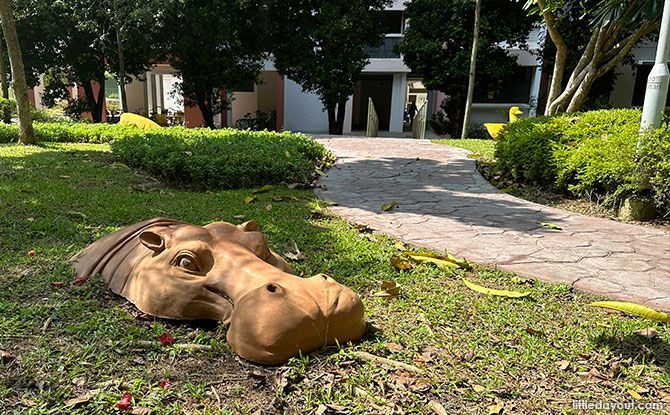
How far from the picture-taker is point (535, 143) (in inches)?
279

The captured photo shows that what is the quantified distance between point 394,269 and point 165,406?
2042 millimetres

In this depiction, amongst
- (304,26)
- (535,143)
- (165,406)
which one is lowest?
(165,406)

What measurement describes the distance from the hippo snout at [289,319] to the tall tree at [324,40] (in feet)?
43.1

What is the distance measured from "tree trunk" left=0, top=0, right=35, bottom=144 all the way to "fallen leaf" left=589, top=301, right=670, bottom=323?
916 centimetres

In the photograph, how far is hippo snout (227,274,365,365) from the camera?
2287 mm

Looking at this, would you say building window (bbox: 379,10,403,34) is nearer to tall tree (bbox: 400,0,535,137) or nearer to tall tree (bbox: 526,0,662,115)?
tall tree (bbox: 400,0,535,137)

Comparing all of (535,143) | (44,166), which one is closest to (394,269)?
(535,143)

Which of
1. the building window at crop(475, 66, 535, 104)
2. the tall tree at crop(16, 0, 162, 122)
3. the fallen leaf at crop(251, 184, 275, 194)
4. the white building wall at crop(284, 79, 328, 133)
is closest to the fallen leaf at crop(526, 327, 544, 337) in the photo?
the fallen leaf at crop(251, 184, 275, 194)

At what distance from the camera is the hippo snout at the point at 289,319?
7.50ft

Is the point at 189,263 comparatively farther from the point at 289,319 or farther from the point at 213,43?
the point at 213,43

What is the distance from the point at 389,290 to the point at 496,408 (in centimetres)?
123

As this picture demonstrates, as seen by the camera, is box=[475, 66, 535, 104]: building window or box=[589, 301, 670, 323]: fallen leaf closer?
box=[589, 301, 670, 323]: fallen leaf

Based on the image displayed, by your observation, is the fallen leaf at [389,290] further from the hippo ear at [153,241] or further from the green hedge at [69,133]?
the green hedge at [69,133]

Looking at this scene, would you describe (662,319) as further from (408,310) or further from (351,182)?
(351,182)
